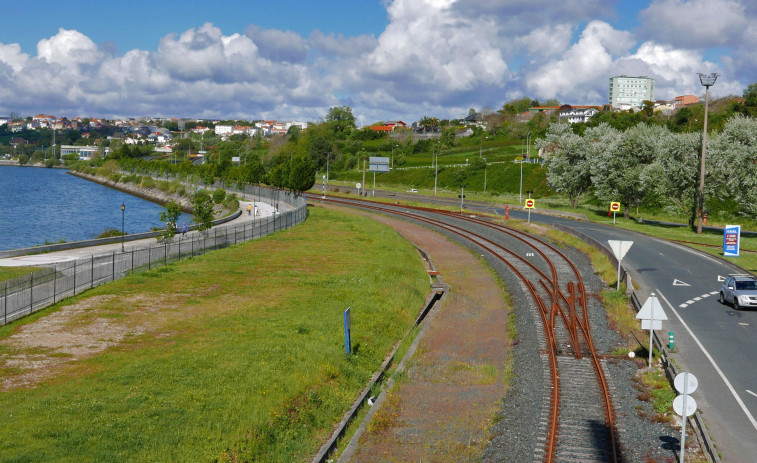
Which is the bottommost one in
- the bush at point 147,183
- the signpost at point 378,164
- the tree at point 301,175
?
the bush at point 147,183

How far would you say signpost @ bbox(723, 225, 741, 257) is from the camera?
41.5m

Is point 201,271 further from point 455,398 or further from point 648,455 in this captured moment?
point 648,455

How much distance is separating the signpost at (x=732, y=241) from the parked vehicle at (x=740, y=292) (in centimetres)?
1345

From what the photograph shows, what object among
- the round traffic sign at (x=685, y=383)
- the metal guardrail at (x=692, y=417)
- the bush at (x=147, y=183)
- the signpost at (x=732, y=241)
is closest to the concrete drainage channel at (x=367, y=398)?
the round traffic sign at (x=685, y=383)

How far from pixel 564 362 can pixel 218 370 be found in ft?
36.4

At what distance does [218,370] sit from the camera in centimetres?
1972

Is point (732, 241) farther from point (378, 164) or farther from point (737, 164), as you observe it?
point (378, 164)

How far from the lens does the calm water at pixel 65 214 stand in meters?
78.3

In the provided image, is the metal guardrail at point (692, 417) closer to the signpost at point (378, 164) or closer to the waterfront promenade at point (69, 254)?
the waterfront promenade at point (69, 254)

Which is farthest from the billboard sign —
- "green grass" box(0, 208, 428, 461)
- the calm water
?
"green grass" box(0, 208, 428, 461)

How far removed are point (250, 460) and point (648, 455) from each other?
8.92 meters

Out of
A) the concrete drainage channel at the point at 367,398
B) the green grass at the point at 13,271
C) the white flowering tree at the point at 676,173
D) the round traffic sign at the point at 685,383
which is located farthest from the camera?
the white flowering tree at the point at 676,173

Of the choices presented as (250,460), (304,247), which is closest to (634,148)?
(304,247)

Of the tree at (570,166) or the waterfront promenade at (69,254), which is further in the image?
the tree at (570,166)
